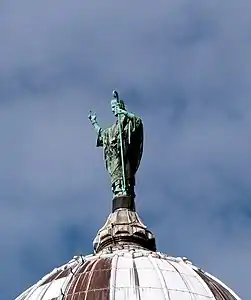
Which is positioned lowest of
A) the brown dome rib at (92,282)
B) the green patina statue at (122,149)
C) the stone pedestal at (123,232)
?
the brown dome rib at (92,282)

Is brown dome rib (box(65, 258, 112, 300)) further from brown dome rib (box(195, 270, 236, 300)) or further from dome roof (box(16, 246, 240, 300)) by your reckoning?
brown dome rib (box(195, 270, 236, 300))

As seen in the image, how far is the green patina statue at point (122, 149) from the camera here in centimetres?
4231

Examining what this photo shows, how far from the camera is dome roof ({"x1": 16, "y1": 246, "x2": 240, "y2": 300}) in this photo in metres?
36.1

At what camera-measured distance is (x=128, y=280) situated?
120 ft

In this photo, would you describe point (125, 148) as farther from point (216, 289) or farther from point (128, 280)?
point (128, 280)

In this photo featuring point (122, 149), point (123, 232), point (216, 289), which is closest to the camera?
point (216, 289)

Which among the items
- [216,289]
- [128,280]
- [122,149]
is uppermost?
[122,149]

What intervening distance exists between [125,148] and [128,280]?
696 centimetres

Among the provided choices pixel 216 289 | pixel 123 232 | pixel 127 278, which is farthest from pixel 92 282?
pixel 123 232

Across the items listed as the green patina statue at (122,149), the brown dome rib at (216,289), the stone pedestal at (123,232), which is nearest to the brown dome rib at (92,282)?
the stone pedestal at (123,232)

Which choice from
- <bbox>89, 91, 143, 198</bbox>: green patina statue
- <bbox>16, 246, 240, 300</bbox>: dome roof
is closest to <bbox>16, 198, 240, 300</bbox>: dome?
<bbox>16, 246, 240, 300</bbox>: dome roof

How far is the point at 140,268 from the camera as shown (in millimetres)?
37188

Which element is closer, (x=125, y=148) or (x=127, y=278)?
(x=127, y=278)

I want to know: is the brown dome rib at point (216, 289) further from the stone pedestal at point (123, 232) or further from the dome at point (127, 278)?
the stone pedestal at point (123, 232)
